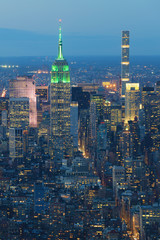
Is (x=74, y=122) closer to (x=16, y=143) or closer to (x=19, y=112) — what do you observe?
(x=19, y=112)

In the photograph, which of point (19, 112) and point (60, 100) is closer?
point (60, 100)

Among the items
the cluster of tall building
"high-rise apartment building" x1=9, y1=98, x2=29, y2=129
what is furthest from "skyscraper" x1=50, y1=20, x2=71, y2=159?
"high-rise apartment building" x1=9, y1=98, x2=29, y2=129

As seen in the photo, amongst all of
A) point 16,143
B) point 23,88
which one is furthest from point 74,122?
point 23,88

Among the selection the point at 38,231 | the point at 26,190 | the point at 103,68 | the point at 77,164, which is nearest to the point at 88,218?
the point at 38,231

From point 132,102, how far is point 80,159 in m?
25.7

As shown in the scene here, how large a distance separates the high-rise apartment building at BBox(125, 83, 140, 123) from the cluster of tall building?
3.7 inches

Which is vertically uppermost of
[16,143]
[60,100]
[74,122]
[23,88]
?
[23,88]

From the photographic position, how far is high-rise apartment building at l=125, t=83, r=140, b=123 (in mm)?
80312

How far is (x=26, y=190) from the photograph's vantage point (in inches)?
1919

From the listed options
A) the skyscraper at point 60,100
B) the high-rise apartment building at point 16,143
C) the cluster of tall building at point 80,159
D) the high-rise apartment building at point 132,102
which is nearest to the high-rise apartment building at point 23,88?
the cluster of tall building at point 80,159

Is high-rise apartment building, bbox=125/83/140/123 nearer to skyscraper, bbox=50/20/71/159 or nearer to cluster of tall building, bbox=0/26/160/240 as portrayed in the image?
cluster of tall building, bbox=0/26/160/240

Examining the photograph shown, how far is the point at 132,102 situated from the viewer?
83.1 m

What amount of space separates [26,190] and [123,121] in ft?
99.2

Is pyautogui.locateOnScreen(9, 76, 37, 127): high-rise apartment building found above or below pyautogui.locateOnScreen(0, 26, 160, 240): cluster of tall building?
above
